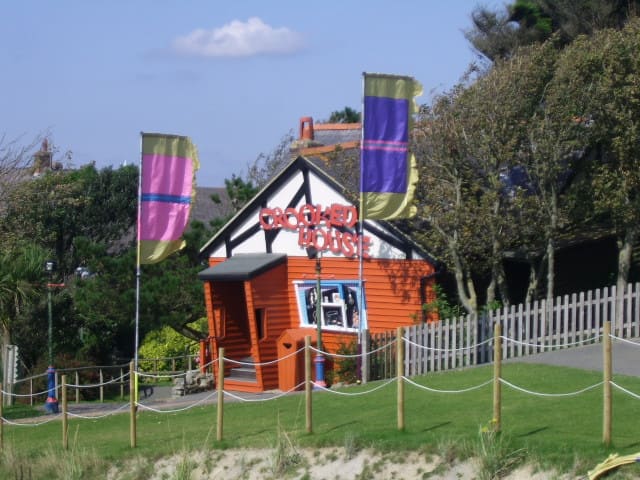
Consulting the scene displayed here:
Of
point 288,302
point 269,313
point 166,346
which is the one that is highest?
point 288,302

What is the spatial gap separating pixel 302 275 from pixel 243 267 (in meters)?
1.42

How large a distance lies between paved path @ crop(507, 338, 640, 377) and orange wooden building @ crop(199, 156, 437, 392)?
12.1 feet

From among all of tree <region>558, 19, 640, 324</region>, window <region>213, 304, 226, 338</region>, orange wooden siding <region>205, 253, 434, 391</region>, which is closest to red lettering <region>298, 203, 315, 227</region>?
orange wooden siding <region>205, 253, 434, 391</region>

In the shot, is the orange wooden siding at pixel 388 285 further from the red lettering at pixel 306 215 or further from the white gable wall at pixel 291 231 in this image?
the red lettering at pixel 306 215

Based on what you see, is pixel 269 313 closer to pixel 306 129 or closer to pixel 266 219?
pixel 266 219

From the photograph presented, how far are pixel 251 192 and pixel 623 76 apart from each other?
20233 millimetres

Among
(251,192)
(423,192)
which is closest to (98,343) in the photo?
(251,192)

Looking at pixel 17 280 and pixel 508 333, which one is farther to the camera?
pixel 17 280

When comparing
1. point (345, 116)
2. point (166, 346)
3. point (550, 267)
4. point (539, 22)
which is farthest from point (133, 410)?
point (345, 116)

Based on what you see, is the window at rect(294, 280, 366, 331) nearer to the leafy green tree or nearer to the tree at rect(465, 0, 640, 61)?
the leafy green tree

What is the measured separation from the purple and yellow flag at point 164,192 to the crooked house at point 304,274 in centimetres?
281

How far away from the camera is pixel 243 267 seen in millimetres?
24547

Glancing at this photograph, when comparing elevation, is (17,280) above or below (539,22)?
below

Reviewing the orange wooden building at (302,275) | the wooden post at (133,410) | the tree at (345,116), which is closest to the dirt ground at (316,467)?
the wooden post at (133,410)
